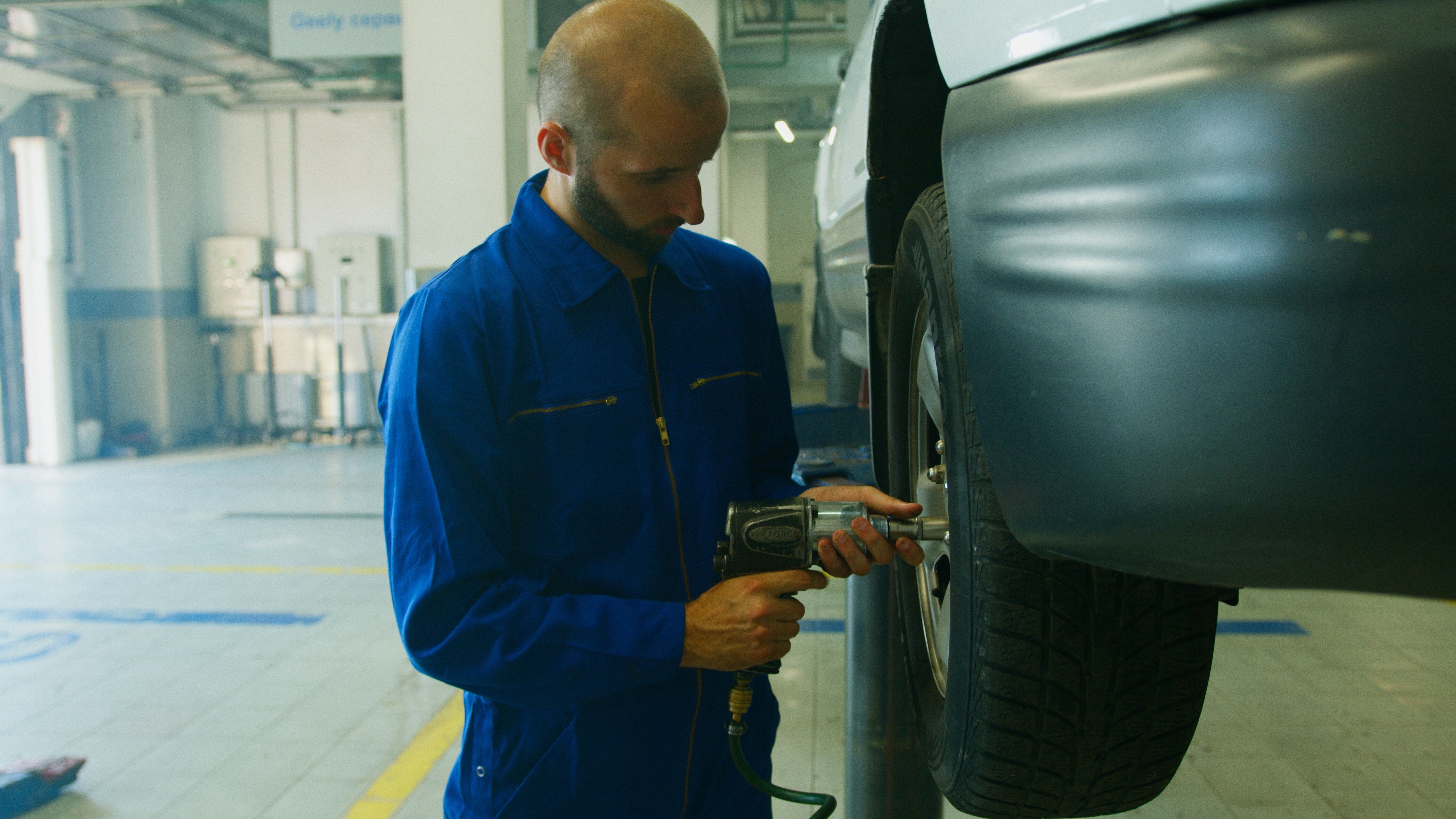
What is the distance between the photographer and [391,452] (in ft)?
3.76

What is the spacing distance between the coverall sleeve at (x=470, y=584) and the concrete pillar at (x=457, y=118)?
3994 millimetres

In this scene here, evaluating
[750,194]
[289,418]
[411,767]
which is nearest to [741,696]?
[411,767]

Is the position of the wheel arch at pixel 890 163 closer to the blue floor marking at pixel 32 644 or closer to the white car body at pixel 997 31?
the white car body at pixel 997 31

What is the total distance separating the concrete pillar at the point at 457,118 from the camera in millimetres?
4945

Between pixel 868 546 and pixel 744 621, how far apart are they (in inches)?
7.5

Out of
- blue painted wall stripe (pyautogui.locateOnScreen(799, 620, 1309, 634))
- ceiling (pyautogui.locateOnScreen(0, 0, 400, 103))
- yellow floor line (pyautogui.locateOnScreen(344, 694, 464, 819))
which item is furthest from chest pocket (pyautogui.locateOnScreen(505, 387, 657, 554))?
ceiling (pyautogui.locateOnScreen(0, 0, 400, 103))

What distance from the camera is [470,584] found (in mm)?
1112

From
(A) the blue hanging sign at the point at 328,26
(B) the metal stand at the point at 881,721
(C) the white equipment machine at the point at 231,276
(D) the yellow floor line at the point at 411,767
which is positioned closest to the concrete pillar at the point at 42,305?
(C) the white equipment machine at the point at 231,276

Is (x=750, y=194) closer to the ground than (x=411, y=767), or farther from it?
farther from it

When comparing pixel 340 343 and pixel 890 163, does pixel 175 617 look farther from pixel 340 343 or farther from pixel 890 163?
pixel 340 343

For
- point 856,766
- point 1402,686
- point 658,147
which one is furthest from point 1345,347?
point 1402,686

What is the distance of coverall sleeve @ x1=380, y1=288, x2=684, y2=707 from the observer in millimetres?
1089

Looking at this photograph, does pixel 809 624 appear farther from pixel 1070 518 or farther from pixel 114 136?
pixel 114 136

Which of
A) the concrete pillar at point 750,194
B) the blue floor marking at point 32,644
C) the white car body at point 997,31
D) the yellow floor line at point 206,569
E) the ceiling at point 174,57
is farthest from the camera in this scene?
the concrete pillar at point 750,194
